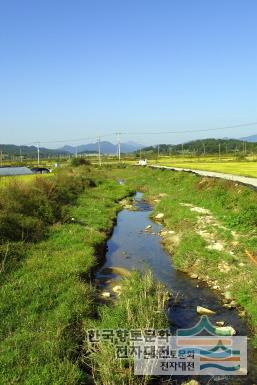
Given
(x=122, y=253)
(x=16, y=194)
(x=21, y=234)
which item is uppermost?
(x=16, y=194)

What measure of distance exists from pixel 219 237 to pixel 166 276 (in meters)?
4.29

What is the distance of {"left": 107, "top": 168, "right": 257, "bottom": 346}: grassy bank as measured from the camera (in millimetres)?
13085

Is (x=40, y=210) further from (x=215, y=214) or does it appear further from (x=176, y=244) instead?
(x=215, y=214)

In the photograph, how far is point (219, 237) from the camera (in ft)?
59.8

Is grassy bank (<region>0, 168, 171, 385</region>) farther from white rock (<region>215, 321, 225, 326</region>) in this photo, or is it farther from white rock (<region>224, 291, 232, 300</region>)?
white rock (<region>224, 291, 232, 300</region>)

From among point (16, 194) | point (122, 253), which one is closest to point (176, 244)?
point (122, 253)

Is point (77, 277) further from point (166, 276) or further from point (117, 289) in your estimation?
point (166, 276)

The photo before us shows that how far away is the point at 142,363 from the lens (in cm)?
824

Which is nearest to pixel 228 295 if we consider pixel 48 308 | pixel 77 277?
pixel 77 277

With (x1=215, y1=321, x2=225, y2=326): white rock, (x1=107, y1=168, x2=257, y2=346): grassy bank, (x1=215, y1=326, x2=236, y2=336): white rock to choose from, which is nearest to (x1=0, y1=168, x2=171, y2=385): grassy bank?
(x1=215, y1=326, x2=236, y2=336): white rock

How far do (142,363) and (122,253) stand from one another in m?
10.4

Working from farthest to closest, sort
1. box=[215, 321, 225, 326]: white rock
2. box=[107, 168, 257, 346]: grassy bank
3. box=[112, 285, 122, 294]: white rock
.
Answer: box=[107, 168, 257, 346]: grassy bank → box=[112, 285, 122, 294]: white rock → box=[215, 321, 225, 326]: white rock

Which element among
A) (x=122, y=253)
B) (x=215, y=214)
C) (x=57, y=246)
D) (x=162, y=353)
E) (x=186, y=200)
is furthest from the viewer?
(x=186, y=200)

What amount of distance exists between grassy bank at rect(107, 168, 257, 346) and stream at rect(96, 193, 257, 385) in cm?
43
